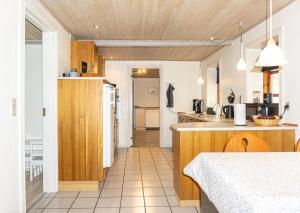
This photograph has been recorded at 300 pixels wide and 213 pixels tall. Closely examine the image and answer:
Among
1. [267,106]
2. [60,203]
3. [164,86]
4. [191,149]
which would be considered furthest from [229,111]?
[60,203]

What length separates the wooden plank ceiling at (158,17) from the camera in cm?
310

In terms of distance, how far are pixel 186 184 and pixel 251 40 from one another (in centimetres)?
246

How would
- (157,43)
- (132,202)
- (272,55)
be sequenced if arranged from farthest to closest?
(157,43) → (132,202) → (272,55)

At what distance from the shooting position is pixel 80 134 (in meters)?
3.55

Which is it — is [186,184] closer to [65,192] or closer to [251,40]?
[65,192]

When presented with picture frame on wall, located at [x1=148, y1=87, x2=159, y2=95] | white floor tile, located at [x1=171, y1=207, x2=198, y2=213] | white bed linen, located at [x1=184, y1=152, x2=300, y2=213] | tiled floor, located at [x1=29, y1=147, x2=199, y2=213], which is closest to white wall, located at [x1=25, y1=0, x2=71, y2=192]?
tiled floor, located at [x1=29, y1=147, x2=199, y2=213]

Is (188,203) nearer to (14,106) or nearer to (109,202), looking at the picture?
(109,202)

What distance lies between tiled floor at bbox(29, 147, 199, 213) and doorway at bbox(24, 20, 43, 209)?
1.05 m

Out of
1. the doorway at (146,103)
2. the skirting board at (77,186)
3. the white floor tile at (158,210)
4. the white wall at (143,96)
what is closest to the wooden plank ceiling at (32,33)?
the skirting board at (77,186)

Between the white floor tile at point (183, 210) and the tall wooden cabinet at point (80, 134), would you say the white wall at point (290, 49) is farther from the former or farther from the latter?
the tall wooden cabinet at point (80, 134)

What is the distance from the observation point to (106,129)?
147 inches

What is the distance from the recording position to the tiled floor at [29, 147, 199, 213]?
2925 mm

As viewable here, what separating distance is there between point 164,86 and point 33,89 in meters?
3.50

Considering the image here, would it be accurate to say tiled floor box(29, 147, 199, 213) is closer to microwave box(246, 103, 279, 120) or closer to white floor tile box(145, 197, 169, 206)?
white floor tile box(145, 197, 169, 206)
